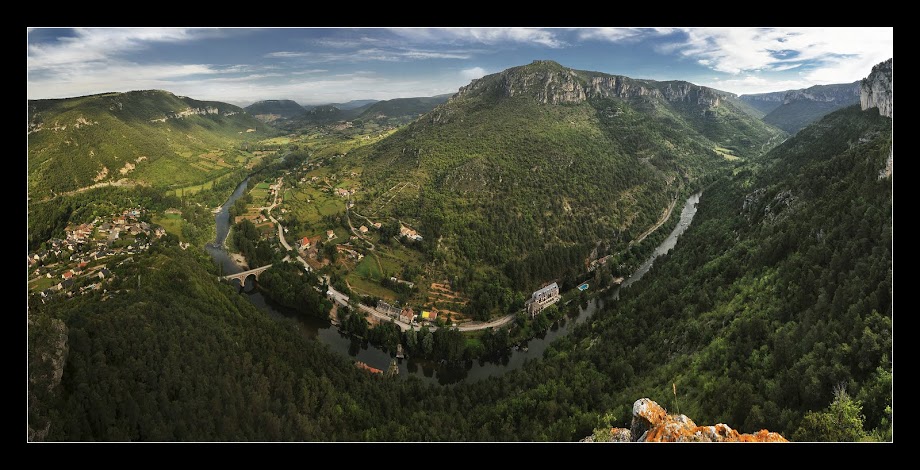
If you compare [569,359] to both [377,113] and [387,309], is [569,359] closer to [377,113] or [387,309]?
[387,309]

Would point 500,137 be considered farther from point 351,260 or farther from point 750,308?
point 750,308

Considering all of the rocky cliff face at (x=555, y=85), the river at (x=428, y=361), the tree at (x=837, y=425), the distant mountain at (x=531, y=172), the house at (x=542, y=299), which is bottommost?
the river at (x=428, y=361)

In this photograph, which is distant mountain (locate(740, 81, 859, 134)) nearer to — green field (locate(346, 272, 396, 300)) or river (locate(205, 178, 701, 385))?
river (locate(205, 178, 701, 385))

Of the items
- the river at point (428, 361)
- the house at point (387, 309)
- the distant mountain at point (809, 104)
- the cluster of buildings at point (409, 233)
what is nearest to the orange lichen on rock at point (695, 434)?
the river at point (428, 361)

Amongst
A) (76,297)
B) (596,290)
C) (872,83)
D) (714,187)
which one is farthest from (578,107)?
(76,297)

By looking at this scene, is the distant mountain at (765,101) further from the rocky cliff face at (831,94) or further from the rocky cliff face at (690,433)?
the rocky cliff face at (690,433)

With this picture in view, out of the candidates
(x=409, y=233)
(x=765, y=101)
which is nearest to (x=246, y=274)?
(x=409, y=233)

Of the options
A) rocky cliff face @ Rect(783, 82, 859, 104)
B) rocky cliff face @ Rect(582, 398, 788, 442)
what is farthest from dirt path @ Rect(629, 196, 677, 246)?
rocky cliff face @ Rect(783, 82, 859, 104)
